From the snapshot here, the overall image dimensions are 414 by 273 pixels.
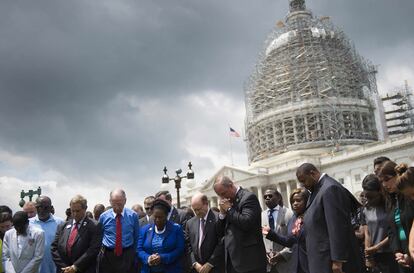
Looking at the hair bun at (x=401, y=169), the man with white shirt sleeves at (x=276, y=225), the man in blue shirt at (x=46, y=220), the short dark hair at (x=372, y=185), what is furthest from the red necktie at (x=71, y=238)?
the hair bun at (x=401, y=169)

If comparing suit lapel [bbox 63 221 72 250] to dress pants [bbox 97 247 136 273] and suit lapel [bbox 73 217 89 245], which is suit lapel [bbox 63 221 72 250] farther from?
dress pants [bbox 97 247 136 273]

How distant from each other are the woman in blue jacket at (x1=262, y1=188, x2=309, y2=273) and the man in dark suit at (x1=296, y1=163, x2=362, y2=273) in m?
0.86

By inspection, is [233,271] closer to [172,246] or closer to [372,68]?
[172,246]

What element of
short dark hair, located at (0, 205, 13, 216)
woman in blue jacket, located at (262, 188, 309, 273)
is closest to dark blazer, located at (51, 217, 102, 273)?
short dark hair, located at (0, 205, 13, 216)

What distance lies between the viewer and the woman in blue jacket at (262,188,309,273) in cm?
691

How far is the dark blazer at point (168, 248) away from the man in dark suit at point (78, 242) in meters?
0.87

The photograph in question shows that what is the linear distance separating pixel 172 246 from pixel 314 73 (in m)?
62.3

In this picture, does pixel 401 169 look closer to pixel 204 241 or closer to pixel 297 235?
pixel 297 235

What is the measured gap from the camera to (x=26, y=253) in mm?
8031

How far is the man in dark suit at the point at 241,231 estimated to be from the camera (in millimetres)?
6793

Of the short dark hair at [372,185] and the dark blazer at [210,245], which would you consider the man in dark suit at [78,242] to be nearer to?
the dark blazer at [210,245]

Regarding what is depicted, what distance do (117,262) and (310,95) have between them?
61.3 m

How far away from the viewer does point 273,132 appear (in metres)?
68.4

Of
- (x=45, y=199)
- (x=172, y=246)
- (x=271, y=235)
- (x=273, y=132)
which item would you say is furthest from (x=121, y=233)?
(x=273, y=132)
